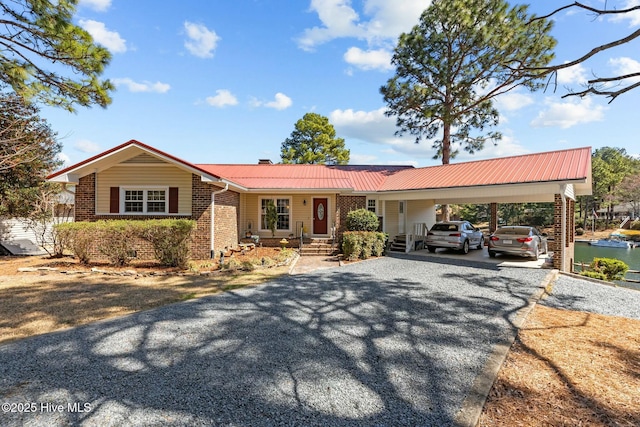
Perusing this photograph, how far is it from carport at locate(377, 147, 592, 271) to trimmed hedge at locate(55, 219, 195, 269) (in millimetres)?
9644

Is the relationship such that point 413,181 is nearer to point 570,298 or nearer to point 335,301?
point 570,298

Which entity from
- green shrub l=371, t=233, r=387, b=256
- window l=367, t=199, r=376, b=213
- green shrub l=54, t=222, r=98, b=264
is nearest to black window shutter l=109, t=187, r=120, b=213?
green shrub l=54, t=222, r=98, b=264

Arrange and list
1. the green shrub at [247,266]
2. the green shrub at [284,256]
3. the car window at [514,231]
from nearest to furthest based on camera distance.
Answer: the green shrub at [247,266]
the car window at [514,231]
the green shrub at [284,256]

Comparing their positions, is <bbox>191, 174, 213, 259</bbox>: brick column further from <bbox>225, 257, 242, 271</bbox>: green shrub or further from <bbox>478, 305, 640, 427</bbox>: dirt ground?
<bbox>478, 305, 640, 427</bbox>: dirt ground

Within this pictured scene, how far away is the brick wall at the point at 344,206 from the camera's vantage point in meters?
15.9

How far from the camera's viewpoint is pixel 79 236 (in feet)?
33.4

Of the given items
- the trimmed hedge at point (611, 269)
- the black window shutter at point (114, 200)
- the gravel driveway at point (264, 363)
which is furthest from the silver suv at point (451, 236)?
the black window shutter at point (114, 200)

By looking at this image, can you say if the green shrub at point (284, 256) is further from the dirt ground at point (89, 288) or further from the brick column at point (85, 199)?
the brick column at point (85, 199)

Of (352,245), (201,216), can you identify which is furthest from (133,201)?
(352,245)

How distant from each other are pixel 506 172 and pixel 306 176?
31.9ft

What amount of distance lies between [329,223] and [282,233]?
2.45 meters

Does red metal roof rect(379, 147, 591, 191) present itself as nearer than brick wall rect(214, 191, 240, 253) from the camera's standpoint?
Yes

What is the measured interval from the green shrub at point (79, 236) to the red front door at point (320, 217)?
9221 millimetres

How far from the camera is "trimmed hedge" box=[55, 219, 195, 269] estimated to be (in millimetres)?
9977
